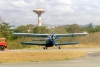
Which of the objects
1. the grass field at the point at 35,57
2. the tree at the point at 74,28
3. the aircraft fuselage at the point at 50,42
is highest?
the tree at the point at 74,28

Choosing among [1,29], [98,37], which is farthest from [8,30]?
[98,37]

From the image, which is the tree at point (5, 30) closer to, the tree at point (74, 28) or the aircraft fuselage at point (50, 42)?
the aircraft fuselage at point (50, 42)

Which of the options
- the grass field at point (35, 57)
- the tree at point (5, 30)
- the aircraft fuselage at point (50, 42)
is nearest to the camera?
the grass field at point (35, 57)

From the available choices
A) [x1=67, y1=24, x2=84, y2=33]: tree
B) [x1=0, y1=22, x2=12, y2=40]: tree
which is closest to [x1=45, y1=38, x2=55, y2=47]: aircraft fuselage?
[x1=0, y1=22, x2=12, y2=40]: tree

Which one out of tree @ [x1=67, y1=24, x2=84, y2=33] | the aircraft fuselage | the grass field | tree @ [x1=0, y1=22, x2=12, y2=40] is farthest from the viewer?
tree @ [x1=67, y1=24, x2=84, y2=33]

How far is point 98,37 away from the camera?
58.6m

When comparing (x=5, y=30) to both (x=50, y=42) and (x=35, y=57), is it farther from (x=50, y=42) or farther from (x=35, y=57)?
(x=35, y=57)

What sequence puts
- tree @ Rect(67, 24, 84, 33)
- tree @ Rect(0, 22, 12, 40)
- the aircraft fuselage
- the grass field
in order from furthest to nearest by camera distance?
tree @ Rect(67, 24, 84, 33), tree @ Rect(0, 22, 12, 40), the aircraft fuselage, the grass field

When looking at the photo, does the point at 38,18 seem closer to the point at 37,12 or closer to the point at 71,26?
the point at 37,12

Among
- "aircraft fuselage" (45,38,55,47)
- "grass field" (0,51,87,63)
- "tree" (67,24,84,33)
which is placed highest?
"tree" (67,24,84,33)

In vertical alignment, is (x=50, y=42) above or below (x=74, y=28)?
below

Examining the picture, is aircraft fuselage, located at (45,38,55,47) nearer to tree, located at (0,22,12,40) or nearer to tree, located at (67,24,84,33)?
tree, located at (0,22,12,40)

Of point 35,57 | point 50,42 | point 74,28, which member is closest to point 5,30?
point 50,42

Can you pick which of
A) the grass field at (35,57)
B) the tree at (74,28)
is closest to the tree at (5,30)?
the grass field at (35,57)
